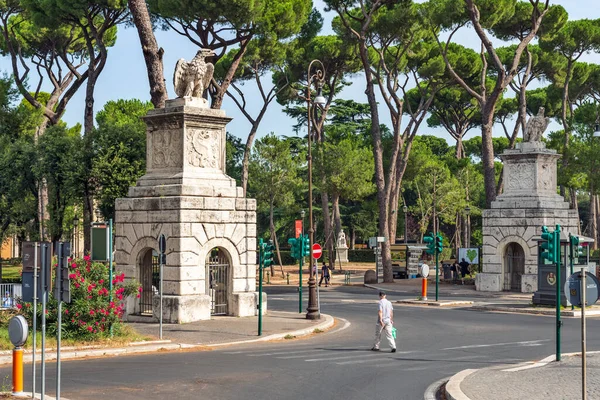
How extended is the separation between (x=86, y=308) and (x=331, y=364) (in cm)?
580

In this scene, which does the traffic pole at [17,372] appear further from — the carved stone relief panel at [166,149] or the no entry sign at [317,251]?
the no entry sign at [317,251]

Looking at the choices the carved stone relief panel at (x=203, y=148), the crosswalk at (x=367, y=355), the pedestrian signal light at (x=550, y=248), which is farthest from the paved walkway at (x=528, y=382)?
the carved stone relief panel at (x=203, y=148)

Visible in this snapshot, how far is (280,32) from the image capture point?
47.6 m

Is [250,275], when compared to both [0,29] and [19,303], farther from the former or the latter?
[0,29]

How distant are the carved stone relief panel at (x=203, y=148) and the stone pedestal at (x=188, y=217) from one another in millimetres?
28

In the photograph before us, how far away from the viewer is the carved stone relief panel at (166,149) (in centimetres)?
2534

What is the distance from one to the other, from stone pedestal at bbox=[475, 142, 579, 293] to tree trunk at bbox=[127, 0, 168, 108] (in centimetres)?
1582

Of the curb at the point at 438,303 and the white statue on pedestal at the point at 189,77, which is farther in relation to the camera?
the curb at the point at 438,303

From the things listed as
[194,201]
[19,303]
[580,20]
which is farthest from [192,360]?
[580,20]

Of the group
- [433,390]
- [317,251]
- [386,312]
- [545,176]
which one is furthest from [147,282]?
[545,176]

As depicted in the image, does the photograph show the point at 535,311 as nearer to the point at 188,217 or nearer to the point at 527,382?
the point at 188,217

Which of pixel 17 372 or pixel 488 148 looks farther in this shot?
pixel 488 148

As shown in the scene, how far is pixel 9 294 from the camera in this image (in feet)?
90.1

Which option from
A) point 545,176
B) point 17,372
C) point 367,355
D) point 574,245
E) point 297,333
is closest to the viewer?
point 17,372
